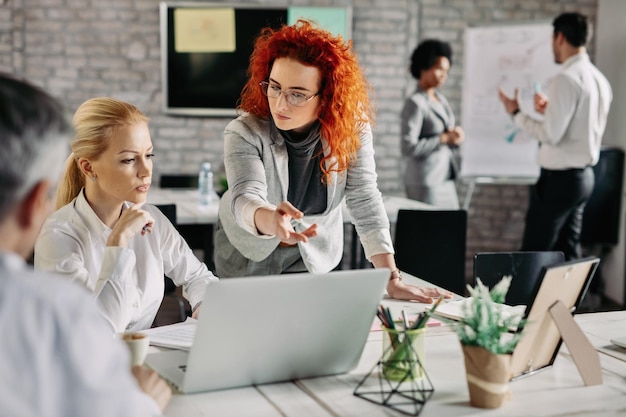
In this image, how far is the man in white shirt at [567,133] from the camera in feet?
13.6

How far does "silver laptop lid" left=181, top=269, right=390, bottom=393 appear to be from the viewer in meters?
1.23

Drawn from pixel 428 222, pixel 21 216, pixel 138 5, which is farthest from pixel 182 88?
pixel 21 216

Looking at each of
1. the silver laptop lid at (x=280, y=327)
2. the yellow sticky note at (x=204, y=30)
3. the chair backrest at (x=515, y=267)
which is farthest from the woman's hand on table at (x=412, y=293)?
the yellow sticky note at (x=204, y=30)

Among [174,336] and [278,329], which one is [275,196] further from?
[278,329]

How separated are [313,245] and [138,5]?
375 cm

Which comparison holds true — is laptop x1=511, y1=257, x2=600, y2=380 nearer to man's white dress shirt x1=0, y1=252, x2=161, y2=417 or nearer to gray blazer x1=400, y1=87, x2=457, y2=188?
man's white dress shirt x1=0, y1=252, x2=161, y2=417

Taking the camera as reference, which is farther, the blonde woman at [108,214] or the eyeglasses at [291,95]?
the eyeglasses at [291,95]

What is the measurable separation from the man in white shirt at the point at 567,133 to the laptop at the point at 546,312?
287 cm

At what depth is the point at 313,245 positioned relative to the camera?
2.21m

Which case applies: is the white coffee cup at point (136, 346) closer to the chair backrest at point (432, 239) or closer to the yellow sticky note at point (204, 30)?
the chair backrest at point (432, 239)

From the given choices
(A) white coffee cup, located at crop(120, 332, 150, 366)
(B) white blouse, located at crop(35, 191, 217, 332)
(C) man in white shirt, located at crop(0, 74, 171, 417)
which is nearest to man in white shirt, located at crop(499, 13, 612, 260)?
(B) white blouse, located at crop(35, 191, 217, 332)

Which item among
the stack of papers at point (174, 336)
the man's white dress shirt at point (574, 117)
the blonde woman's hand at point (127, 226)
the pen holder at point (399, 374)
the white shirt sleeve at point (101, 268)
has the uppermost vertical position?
the man's white dress shirt at point (574, 117)

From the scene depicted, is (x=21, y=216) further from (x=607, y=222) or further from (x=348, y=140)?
(x=607, y=222)

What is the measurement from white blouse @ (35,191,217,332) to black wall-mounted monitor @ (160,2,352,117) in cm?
372
